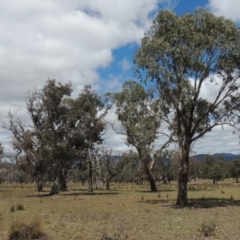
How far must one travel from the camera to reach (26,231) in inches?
489

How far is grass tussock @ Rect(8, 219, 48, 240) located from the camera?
12.1 metres

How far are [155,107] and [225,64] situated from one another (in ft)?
19.0

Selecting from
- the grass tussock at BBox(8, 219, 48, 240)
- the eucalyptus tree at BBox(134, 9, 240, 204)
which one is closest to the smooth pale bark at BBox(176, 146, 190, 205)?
the eucalyptus tree at BBox(134, 9, 240, 204)

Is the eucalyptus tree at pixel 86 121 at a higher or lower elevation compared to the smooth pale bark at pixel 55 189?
higher

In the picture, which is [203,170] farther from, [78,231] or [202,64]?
[78,231]

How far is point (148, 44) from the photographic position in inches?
974

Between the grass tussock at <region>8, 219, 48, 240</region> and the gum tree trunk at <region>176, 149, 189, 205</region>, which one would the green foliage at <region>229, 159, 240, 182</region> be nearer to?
the gum tree trunk at <region>176, 149, 189, 205</region>

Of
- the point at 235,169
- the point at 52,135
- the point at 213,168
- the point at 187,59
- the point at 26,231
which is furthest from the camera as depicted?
the point at 235,169

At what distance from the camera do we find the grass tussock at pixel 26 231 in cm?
1214

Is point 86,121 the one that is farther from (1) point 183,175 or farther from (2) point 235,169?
(2) point 235,169

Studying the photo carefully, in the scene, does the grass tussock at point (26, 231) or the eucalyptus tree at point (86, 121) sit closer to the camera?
the grass tussock at point (26, 231)

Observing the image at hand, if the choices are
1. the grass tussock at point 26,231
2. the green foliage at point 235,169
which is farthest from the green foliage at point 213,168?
the grass tussock at point 26,231

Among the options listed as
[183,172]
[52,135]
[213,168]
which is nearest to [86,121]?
[52,135]

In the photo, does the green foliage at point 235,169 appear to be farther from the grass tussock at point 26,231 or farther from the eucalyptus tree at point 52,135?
the grass tussock at point 26,231
